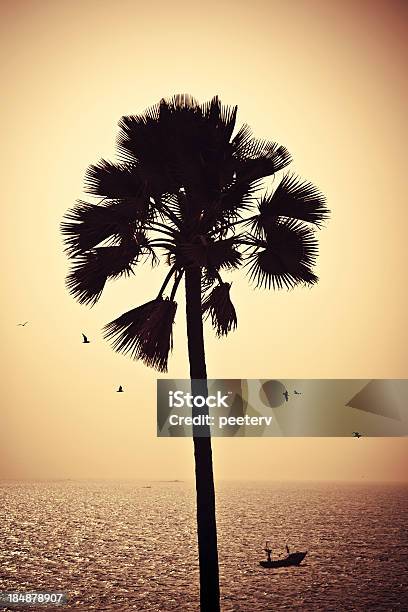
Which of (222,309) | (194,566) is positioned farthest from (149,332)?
(194,566)

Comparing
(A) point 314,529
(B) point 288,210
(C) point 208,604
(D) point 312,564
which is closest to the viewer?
(C) point 208,604

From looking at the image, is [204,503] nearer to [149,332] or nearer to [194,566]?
[149,332]

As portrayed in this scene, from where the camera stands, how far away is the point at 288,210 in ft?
48.5

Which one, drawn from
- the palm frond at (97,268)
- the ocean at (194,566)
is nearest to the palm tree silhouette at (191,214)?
the palm frond at (97,268)

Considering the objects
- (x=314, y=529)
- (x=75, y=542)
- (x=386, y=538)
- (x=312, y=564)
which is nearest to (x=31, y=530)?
(x=75, y=542)

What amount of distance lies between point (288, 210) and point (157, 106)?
10.7 ft

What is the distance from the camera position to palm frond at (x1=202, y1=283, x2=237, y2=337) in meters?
14.4

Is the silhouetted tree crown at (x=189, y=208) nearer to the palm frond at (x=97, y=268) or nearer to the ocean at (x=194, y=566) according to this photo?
the palm frond at (x=97, y=268)

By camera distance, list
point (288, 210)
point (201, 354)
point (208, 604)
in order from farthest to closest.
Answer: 1. point (288, 210)
2. point (201, 354)
3. point (208, 604)

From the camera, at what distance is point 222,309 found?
47.3ft

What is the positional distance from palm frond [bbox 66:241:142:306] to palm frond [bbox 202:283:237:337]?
1703 millimetres

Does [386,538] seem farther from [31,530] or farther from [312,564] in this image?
[31,530]

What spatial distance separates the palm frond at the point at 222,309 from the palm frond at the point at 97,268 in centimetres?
170

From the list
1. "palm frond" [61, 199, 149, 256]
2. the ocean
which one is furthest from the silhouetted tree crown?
the ocean
